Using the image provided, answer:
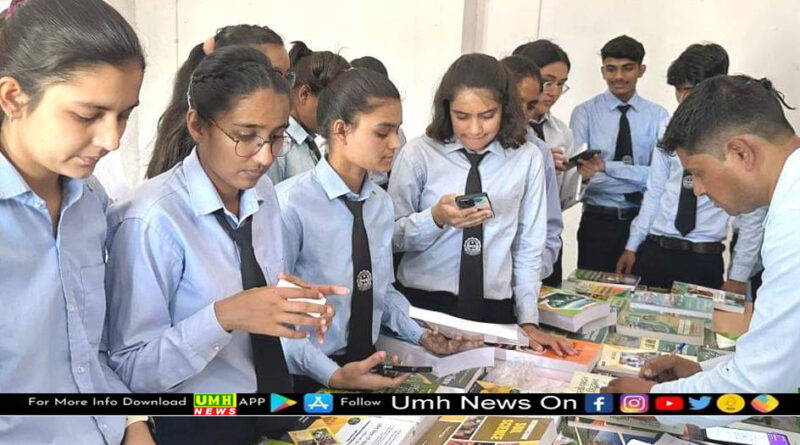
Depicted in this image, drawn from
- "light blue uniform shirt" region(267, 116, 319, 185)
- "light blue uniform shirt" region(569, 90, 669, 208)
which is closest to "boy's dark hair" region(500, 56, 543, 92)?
"light blue uniform shirt" region(267, 116, 319, 185)

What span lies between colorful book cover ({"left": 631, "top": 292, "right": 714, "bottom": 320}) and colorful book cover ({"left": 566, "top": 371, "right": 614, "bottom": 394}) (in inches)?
25.0

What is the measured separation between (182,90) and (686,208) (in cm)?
204

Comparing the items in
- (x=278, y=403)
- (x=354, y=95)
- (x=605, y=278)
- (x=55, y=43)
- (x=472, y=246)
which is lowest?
(x=605, y=278)

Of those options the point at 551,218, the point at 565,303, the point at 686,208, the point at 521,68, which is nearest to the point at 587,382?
the point at 565,303

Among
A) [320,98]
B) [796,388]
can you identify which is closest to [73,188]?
[320,98]

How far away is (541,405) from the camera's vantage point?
1.04 meters

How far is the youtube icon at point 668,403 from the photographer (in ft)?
3.76

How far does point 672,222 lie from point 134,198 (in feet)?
7.43

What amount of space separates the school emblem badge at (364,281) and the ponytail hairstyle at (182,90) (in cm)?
51

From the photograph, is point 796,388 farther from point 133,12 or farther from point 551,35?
point 133,12

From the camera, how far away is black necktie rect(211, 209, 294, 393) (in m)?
1.23

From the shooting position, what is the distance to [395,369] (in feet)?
4.73

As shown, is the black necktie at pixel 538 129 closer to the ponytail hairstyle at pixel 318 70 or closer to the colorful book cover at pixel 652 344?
the ponytail hairstyle at pixel 318 70

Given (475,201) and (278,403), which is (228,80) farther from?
(475,201)
